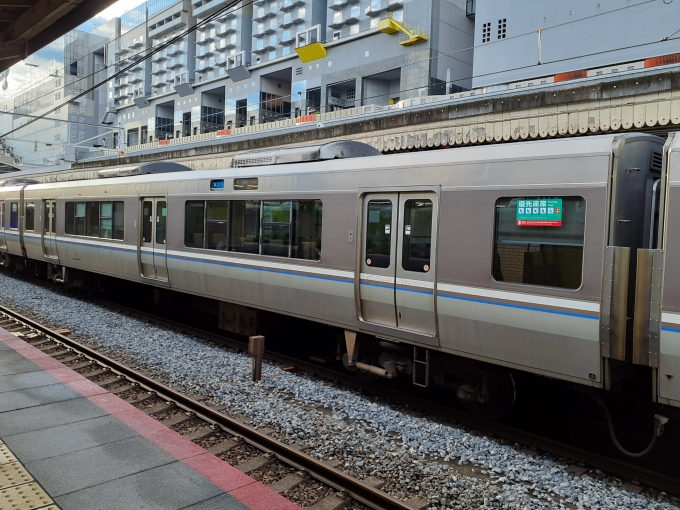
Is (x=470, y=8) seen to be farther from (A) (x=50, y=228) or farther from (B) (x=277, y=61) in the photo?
(A) (x=50, y=228)

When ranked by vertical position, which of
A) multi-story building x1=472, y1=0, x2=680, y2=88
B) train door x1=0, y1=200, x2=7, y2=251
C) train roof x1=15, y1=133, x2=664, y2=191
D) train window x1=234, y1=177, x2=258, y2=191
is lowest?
train door x1=0, y1=200, x2=7, y2=251

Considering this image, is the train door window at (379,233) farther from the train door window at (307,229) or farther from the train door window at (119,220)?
the train door window at (119,220)

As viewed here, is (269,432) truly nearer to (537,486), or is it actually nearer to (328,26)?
(537,486)

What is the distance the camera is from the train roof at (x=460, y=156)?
17.2 feet

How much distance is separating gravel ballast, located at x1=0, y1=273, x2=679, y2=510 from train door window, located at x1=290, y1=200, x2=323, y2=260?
69.7 inches

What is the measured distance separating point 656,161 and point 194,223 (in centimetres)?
765

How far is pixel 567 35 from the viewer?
28609 millimetres

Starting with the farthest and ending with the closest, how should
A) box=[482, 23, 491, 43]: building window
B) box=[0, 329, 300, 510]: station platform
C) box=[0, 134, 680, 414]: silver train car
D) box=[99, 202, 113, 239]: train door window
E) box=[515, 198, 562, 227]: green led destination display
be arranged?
box=[482, 23, 491, 43]: building window
box=[99, 202, 113, 239]: train door window
box=[515, 198, 562, 227]: green led destination display
box=[0, 134, 680, 414]: silver train car
box=[0, 329, 300, 510]: station platform

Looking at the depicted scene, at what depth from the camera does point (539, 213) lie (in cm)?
557

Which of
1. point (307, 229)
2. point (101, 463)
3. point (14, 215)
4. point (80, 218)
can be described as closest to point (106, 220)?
point (80, 218)

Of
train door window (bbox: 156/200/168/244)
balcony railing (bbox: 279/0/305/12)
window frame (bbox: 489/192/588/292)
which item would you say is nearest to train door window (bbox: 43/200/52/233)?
train door window (bbox: 156/200/168/244)

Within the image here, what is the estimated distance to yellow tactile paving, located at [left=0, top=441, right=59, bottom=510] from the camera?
13.6 feet

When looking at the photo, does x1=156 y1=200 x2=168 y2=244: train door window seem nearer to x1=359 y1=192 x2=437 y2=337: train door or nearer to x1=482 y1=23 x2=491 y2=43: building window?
x1=359 y1=192 x2=437 y2=337: train door

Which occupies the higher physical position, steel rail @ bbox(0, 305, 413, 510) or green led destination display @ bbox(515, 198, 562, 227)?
green led destination display @ bbox(515, 198, 562, 227)
